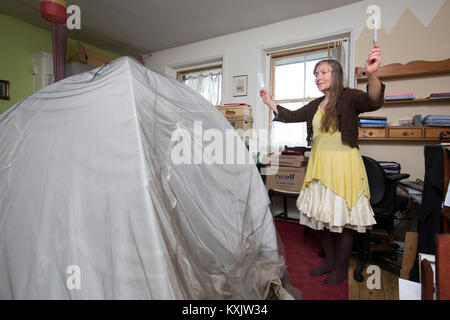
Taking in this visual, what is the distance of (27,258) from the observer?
0.83m

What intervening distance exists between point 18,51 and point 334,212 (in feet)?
12.3

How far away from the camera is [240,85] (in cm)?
299

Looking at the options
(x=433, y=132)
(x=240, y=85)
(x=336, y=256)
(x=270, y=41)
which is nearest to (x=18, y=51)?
(x=240, y=85)

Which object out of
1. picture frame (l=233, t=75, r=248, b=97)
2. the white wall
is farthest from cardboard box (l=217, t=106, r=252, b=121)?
picture frame (l=233, t=75, r=248, b=97)

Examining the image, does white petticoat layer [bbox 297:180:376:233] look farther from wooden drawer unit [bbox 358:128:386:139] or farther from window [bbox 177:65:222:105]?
window [bbox 177:65:222:105]

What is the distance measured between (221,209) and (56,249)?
0.67 metres

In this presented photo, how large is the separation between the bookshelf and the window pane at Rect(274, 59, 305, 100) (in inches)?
27.9

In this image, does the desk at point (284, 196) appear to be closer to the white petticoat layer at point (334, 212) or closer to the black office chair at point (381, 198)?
the black office chair at point (381, 198)

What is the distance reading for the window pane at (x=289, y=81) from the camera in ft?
9.12

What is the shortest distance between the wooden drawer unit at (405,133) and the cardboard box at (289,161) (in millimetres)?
766

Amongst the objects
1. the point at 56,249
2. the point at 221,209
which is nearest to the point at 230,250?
the point at 221,209

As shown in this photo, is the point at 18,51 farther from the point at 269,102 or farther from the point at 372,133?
the point at 372,133
